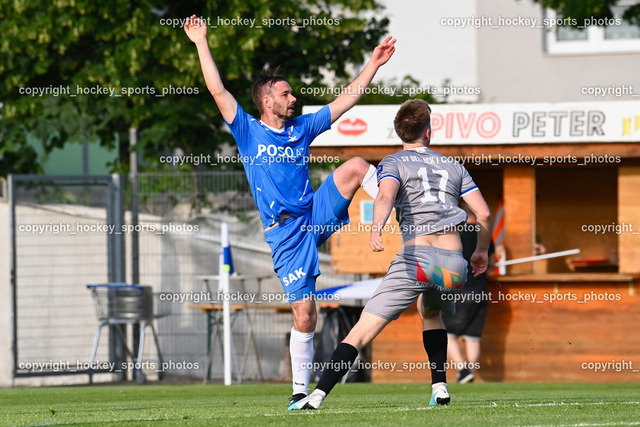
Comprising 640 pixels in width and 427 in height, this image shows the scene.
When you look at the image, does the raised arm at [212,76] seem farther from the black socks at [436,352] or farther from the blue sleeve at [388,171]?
the black socks at [436,352]

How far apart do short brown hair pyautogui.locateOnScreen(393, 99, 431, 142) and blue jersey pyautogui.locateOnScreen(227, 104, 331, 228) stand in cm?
78

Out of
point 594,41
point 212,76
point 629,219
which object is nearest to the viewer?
point 212,76

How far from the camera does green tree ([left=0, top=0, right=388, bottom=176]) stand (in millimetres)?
17547

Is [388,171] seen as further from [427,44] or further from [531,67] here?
[427,44]

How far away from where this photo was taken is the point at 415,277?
265 inches

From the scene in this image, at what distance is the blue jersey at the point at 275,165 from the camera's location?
738 cm

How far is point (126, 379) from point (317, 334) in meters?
2.74

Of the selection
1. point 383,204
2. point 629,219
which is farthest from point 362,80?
point 629,219

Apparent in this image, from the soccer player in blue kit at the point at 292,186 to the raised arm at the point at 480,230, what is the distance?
2.04 ft

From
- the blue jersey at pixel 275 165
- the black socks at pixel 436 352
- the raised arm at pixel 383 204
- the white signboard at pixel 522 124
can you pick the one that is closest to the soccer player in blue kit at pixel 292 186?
the blue jersey at pixel 275 165

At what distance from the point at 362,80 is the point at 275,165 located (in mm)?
838

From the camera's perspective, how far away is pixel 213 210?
52.3 feet

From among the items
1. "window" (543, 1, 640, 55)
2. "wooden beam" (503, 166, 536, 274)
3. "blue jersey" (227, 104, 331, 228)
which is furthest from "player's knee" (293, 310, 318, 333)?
"window" (543, 1, 640, 55)

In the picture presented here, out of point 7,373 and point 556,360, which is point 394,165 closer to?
point 556,360
